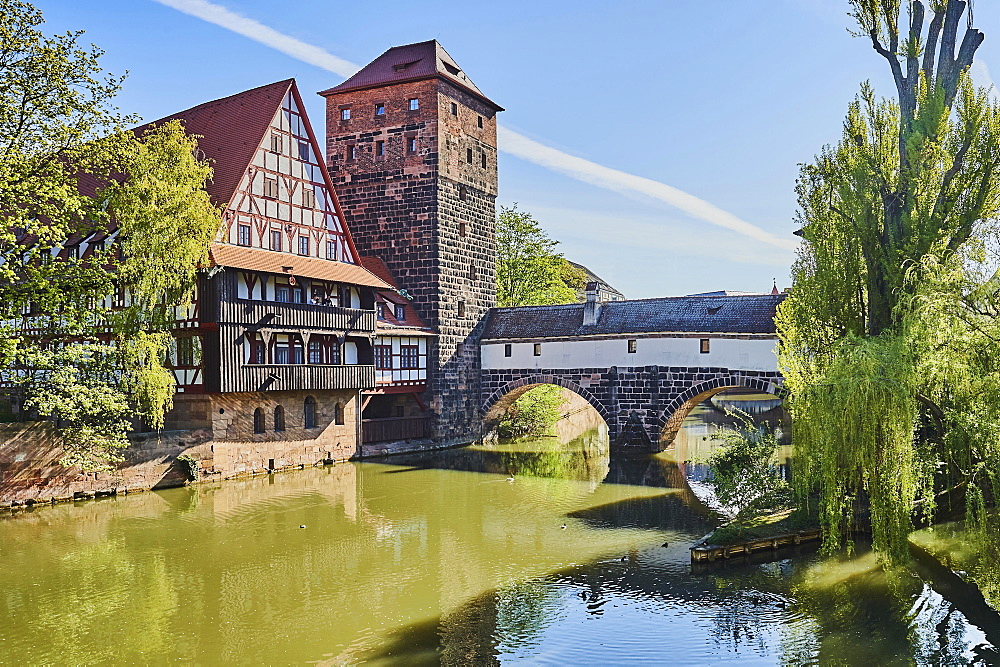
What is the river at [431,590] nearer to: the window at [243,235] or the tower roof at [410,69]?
the window at [243,235]

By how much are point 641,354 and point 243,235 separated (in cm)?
1226

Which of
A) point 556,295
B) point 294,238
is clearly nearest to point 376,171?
point 294,238

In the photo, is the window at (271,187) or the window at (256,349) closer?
the window at (256,349)

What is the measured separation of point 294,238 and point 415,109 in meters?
7.64

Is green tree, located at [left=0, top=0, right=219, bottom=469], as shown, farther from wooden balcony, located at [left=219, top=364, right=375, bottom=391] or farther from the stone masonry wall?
the stone masonry wall

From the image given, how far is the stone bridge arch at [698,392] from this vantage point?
963 inches

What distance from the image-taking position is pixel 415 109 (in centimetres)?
2891

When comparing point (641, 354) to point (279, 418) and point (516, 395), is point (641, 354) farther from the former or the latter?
point (279, 418)

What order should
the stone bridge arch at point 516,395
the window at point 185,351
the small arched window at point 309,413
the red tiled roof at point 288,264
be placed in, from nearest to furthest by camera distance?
the red tiled roof at point 288,264 < the window at point 185,351 < the small arched window at point 309,413 < the stone bridge arch at point 516,395

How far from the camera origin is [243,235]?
22.1m

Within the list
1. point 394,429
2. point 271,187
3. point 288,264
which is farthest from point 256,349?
point 394,429

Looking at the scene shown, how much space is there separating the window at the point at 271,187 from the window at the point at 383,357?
19.6 feet

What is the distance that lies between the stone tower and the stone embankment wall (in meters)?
4.87

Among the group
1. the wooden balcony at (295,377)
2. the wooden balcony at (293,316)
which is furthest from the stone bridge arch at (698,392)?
the wooden balcony at (293,316)
